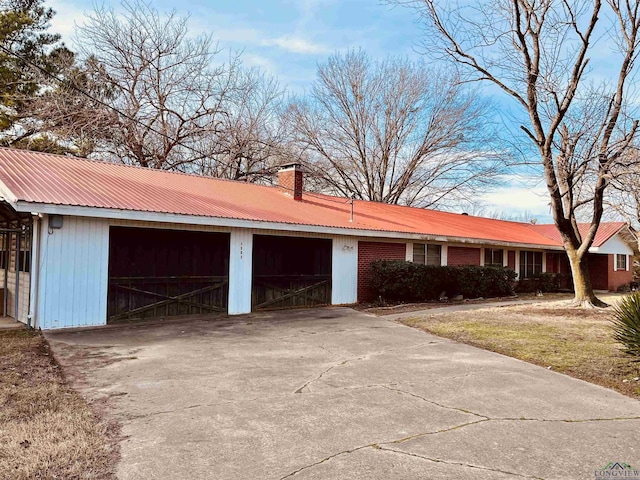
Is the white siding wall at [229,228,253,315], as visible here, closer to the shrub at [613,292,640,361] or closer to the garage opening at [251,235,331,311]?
the garage opening at [251,235,331,311]

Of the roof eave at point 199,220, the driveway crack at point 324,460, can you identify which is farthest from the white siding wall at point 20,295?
the driveway crack at point 324,460

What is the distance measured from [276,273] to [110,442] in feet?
30.1

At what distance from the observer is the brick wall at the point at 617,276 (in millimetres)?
25703

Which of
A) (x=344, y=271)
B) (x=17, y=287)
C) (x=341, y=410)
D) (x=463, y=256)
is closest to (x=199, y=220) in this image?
(x=17, y=287)

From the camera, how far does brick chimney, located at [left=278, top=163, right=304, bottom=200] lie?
→ 17.1 meters

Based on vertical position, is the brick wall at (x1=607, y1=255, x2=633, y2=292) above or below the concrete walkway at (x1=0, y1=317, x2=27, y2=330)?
above

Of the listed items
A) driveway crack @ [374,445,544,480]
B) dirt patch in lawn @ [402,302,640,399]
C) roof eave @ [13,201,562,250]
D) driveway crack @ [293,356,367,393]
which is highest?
roof eave @ [13,201,562,250]

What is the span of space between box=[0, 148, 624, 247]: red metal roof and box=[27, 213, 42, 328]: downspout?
624 mm

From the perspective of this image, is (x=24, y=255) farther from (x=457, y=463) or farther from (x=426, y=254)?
(x=426, y=254)

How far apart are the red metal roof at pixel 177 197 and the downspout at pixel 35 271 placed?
24.6 inches

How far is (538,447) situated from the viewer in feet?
13.2

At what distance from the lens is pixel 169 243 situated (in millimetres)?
10836

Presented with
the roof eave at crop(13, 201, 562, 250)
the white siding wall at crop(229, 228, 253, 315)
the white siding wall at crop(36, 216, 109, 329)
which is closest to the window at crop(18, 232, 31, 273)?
the white siding wall at crop(36, 216, 109, 329)

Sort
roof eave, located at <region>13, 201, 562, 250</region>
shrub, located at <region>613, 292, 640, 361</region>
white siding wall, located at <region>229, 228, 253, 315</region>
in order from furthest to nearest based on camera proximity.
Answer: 1. white siding wall, located at <region>229, 228, 253, 315</region>
2. roof eave, located at <region>13, 201, 562, 250</region>
3. shrub, located at <region>613, 292, 640, 361</region>
